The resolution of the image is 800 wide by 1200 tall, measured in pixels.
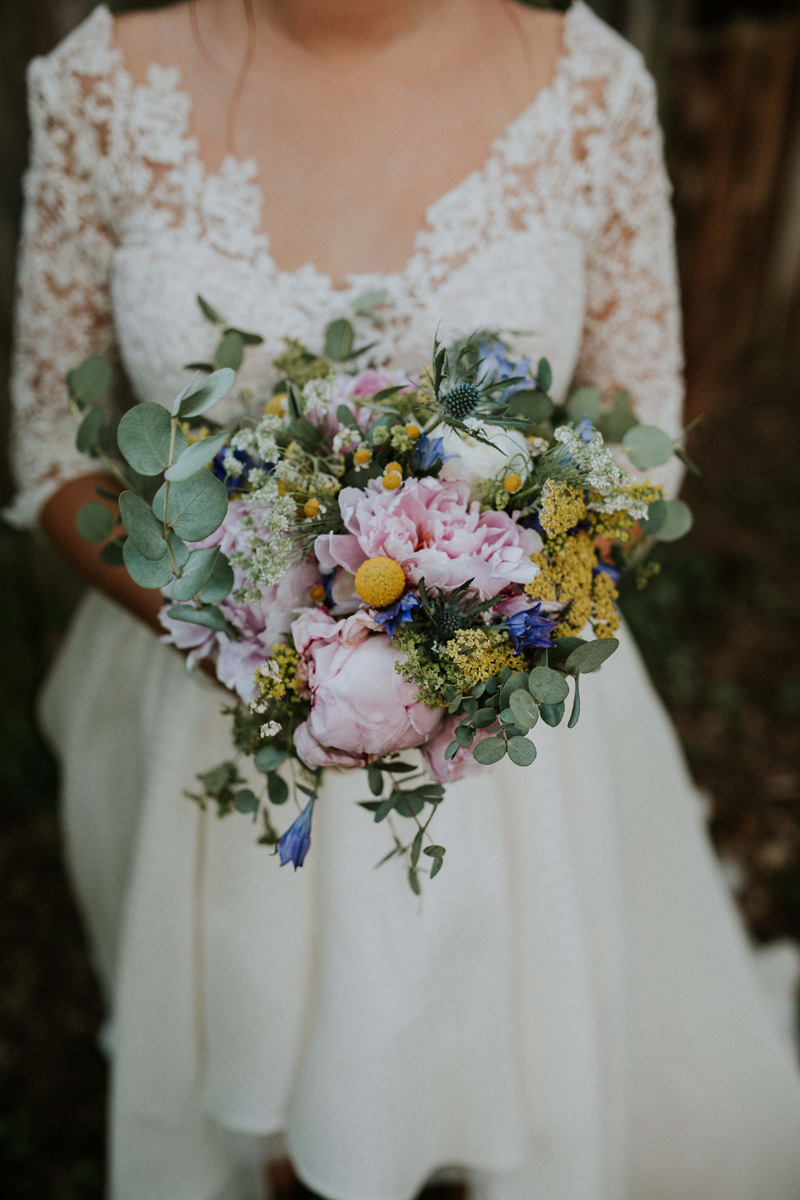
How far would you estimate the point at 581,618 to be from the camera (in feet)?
2.60

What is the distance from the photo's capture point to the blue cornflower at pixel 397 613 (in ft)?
2.36

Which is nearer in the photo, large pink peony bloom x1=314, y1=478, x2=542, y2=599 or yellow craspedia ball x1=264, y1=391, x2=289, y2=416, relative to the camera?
large pink peony bloom x1=314, y1=478, x2=542, y2=599

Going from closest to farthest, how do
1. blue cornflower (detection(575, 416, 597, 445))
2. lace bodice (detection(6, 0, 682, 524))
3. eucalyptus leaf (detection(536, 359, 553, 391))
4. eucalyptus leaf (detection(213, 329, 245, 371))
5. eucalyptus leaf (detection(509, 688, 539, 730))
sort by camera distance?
eucalyptus leaf (detection(509, 688, 539, 730)), blue cornflower (detection(575, 416, 597, 445)), eucalyptus leaf (detection(536, 359, 553, 391)), eucalyptus leaf (detection(213, 329, 245, 371)), lace bodice (detection(6, 0, 682, 524))

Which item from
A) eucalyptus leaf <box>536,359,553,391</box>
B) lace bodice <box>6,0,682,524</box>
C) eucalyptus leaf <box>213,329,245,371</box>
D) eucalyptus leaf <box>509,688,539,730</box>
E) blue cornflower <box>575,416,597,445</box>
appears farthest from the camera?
lace bodice <box>6,0,682,524</box>

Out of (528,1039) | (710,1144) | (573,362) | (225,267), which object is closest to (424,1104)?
(528,1039)

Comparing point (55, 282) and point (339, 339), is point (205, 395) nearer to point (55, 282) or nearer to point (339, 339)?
point (339, 339)

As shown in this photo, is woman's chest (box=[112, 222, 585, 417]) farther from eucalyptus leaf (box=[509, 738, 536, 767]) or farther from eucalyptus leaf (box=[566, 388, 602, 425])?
eucalyptus leaf (box=[509, 738, 536, 767])

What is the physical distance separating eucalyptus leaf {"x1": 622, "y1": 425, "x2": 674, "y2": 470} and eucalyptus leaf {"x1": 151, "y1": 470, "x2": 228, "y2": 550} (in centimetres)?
48

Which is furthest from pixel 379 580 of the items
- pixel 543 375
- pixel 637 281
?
pixel 637 281

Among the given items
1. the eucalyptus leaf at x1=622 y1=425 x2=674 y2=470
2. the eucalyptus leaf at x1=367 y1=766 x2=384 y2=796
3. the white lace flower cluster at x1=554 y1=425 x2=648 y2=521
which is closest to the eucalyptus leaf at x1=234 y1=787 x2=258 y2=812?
the eucalyptus leaf at x1=367 y1=766 x2=384 y2=796

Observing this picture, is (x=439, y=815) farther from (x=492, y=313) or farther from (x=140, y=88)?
(x=140, y=88)

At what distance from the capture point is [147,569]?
0.74m

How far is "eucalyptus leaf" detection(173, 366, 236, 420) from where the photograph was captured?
73cm

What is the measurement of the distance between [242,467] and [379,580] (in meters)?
0.25
